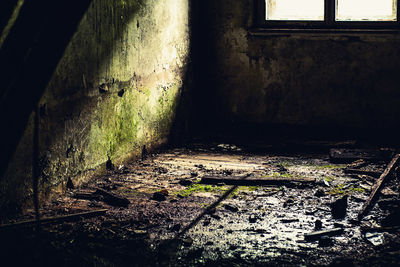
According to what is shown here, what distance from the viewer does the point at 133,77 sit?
4594mm

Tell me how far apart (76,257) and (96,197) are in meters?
1.03

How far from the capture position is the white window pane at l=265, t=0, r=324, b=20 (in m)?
5.71

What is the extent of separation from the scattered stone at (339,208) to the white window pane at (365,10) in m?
2.85

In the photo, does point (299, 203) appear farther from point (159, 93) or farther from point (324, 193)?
point (159, 93)

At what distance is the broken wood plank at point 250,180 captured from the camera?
4.10m

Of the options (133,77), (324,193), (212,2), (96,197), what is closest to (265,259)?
(324,193)

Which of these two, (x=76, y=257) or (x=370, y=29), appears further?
(x=370, y=29)

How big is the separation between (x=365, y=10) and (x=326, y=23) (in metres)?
0.45

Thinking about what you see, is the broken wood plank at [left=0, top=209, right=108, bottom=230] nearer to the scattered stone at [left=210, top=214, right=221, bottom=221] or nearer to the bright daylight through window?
the scattered stone at [left=210, top=214, right=221, bottom=221]

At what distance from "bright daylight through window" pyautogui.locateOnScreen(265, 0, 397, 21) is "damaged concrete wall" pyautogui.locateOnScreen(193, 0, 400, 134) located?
0.21 m

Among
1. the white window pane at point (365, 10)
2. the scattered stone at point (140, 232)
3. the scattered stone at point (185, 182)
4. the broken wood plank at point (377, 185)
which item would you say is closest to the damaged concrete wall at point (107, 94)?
the scattered stone at point (185, 182)

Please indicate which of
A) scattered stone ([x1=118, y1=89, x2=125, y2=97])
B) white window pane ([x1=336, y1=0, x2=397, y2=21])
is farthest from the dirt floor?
white window pane ([x1=336, y1=0, x2=397, y2=21])

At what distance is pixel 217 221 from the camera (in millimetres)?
3281

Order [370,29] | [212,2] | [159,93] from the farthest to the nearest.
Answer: [212,2], [370,29], [159,93]
